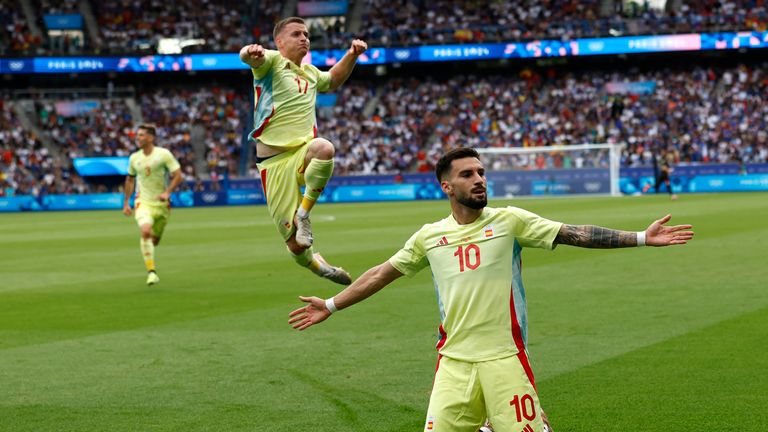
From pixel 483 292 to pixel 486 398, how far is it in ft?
1.77

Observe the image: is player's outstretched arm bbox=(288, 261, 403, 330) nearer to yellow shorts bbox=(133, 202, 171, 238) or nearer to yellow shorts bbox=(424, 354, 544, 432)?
yellow shorts bbox=(424, 354, 544, 432)

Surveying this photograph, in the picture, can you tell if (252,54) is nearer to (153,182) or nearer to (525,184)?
(153,182)

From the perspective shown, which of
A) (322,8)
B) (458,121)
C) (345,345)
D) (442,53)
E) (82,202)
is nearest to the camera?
(345,345)

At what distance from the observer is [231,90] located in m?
60.6

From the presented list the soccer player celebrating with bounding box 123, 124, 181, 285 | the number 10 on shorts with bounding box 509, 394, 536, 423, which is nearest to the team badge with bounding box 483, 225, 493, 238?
the number 10 on shorts with bounding box 509, 394, 536, 423

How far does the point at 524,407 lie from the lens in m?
5.17

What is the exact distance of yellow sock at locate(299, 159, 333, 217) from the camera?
1023 cm

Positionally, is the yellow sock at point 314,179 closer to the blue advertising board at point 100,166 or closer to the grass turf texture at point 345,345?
the grass turf texture at point 345,345

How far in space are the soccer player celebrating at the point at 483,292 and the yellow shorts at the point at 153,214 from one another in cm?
1157

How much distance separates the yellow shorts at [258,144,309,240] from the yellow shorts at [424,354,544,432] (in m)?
5.38

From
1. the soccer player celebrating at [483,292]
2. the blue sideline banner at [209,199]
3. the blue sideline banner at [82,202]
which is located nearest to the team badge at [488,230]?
the soccer player celebrating at [483,292]

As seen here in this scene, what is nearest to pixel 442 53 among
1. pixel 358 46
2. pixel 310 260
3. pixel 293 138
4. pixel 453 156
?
pixel 293 138

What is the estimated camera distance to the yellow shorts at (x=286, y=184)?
1053 cm

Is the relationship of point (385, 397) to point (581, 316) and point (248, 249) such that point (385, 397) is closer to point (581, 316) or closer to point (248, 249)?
point (581, 316)
